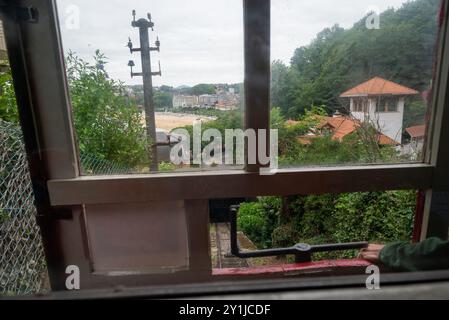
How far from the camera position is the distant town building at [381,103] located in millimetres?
1325

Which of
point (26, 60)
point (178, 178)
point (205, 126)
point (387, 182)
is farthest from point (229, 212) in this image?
point (26, 60)

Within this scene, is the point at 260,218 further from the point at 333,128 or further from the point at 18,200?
the point at 18,200

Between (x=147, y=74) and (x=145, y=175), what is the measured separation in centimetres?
50

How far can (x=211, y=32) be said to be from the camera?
1.26m

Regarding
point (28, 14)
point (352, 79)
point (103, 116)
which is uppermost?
point (28, 14)

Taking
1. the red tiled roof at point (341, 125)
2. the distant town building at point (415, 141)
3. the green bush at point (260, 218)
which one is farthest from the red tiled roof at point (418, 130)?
the green bush at point (260, 218)

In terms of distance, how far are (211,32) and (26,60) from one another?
0.83 meters

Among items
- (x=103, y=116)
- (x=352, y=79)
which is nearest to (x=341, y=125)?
(x=352, y=79)

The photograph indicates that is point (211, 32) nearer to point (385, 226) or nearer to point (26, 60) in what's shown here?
point (26, 60)

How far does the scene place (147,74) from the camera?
4.18ft

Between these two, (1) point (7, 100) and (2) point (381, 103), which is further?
(2) point (381, 103)

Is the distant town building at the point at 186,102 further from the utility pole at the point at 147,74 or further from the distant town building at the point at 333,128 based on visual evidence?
the distant town building at the point at 333,128

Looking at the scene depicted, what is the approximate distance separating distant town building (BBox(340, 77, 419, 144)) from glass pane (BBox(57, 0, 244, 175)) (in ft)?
1.99

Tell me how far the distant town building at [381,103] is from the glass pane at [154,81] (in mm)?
606
